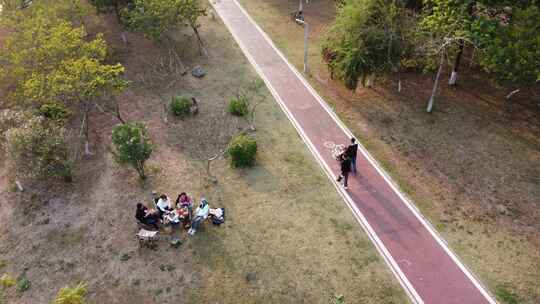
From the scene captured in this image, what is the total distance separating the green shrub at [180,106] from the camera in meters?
22.1

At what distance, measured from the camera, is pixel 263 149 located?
2000 centimetres

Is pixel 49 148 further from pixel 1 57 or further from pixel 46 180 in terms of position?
pixel 1 57

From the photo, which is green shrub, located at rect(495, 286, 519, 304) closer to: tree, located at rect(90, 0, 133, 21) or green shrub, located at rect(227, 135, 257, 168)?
green shrub, located at rect(227, 135, 257, 168)

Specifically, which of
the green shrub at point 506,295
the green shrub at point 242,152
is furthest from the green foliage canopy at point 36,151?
the green shrub at point 506,295

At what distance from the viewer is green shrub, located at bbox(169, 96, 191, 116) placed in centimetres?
2212

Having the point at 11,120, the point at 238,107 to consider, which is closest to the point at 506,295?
the point at 238,107

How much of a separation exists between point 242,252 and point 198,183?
4392 mm

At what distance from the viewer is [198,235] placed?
15906mm

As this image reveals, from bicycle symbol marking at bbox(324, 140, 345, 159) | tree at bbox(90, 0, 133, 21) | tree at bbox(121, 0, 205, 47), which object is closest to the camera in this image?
bicycle symbol marking at bbox(324, 140, 345, 159)

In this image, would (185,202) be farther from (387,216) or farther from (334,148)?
(387,216)

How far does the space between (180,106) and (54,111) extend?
627cm

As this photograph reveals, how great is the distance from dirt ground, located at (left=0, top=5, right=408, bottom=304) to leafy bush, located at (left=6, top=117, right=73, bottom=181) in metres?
1.21

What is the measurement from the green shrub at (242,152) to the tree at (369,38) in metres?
7.14

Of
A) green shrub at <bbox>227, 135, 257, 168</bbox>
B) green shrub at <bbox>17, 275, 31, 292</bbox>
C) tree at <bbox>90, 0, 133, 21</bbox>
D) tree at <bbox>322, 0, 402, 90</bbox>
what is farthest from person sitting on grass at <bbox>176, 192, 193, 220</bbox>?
tree at <bbox>90, 0, 133, 21</bbox>
